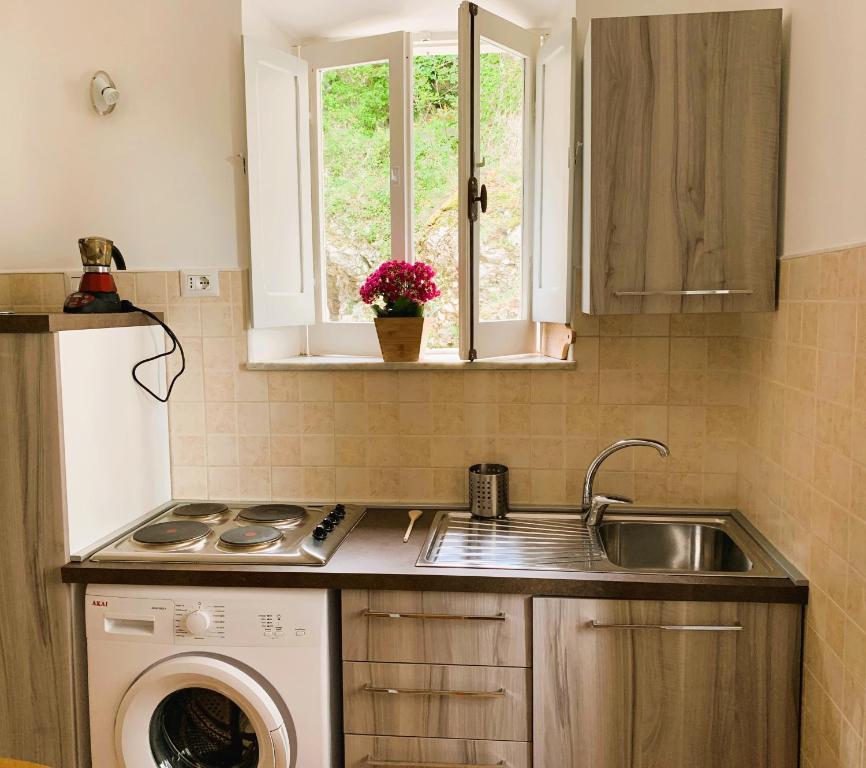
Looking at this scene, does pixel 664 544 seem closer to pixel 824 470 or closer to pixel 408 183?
pixel 824 470

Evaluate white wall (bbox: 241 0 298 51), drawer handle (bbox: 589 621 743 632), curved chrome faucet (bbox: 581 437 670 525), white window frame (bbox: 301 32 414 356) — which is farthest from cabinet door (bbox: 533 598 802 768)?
white wall (bbox: 241 0 298 51)

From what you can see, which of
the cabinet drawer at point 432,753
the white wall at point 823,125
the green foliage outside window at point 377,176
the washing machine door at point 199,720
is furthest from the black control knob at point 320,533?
the white wall at point 823,125

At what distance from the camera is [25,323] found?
176 cm

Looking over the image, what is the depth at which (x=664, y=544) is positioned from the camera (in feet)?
7.00

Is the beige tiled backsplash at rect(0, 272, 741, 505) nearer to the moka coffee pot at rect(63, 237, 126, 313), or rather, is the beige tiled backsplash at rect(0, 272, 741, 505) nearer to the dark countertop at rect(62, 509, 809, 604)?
the moka coffee pot at rect(63, 237, 126, 313)

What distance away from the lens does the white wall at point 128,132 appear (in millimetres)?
2217

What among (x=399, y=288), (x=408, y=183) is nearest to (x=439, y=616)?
(x=399, y=288)

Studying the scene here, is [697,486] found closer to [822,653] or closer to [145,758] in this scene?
[822,653]

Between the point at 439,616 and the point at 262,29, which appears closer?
the point at 439,616

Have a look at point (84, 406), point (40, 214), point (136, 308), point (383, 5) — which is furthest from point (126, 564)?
point (383, 5)

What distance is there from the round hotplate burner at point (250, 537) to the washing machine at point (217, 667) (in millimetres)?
140

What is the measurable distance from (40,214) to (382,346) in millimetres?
1121

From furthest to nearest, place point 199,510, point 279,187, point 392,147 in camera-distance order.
Result: point 392,147, point 279,187, point 199,510

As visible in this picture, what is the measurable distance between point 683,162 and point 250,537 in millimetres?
1418
